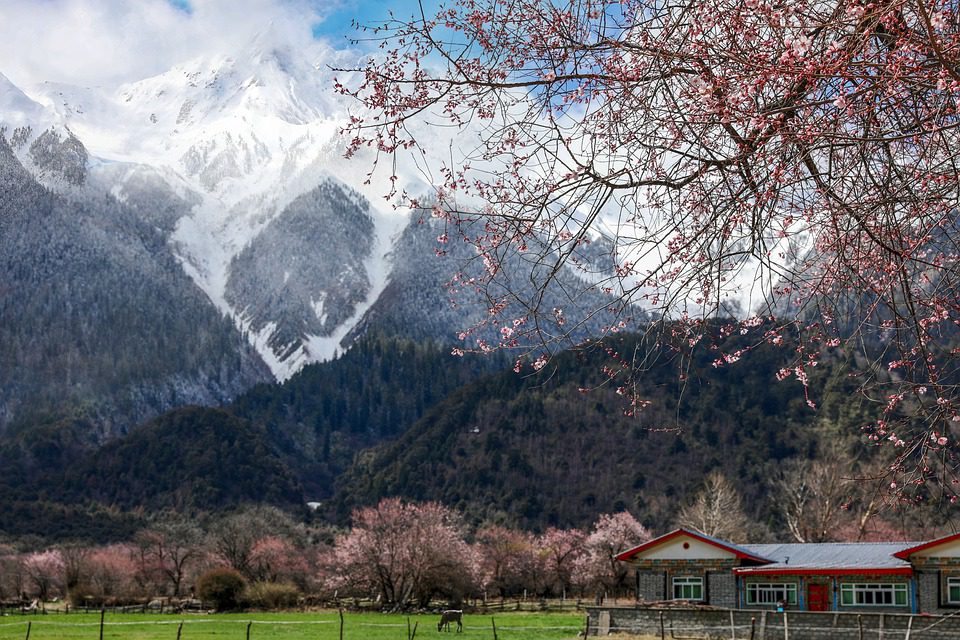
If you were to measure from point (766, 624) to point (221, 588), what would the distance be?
40.1 m

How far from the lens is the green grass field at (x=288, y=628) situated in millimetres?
41031

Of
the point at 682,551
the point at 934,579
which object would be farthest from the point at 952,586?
the point at 682,551

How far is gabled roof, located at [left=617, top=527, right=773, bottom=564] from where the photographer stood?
42.0 metres

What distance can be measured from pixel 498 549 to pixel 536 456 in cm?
5849

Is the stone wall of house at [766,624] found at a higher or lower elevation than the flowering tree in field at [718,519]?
Answer: lower

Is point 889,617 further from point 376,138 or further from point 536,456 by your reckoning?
point 536,456

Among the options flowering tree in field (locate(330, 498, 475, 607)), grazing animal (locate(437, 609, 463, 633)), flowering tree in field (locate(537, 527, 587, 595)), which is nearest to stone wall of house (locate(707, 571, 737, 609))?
grazing animal (locate(437, 609, 463, 633))

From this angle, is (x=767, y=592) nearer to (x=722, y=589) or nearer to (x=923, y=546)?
(x=722, y=589)

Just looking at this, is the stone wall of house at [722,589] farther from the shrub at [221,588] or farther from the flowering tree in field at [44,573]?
the flowering tree in field at [44,573]

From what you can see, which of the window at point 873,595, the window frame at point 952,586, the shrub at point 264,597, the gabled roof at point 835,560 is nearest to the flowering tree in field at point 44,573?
the shrub at point 264,597

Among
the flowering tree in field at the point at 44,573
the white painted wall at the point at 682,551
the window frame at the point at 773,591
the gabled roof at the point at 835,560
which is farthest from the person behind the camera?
the flowering tree in field at the point at 44,573

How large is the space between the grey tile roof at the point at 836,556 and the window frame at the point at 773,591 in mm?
683

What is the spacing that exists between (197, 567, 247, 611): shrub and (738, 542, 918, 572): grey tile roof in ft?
107

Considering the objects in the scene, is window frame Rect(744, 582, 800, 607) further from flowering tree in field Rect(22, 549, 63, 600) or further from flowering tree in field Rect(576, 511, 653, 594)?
flowering tree in field Rect(22, 549, 63, 600)
